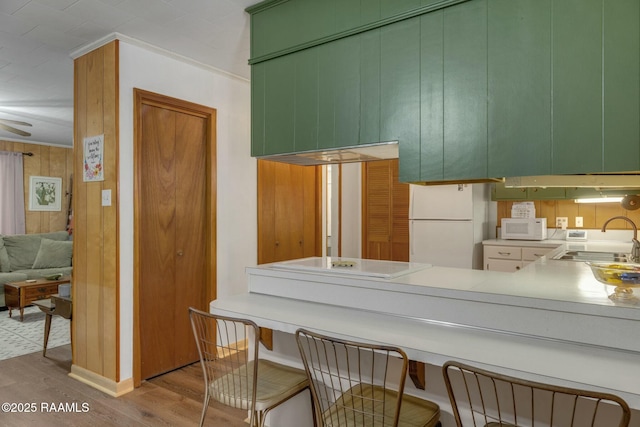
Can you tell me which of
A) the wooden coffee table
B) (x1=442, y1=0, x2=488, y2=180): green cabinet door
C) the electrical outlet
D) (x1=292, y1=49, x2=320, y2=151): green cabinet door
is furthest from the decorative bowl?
the wooden coffee table

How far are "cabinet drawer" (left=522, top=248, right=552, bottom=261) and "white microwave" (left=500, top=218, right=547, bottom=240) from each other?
0.23m

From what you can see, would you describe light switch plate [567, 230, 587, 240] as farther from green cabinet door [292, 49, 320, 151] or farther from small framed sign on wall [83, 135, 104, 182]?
small framed sign on wall [83, 135, 104, 182]

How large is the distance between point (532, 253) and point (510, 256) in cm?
20

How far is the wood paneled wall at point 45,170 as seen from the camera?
6285mm

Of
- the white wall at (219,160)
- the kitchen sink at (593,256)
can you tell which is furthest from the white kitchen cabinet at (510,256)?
the white wall at (219,160)

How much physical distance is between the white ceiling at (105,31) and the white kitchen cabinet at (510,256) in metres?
2.95

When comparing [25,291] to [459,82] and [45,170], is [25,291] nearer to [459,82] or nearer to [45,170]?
[45,170]

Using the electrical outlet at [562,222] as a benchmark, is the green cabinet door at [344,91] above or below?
above

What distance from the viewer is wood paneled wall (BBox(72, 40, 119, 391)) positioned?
2840mm

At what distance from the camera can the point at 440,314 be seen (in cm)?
180

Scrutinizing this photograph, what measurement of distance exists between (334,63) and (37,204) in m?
6.11

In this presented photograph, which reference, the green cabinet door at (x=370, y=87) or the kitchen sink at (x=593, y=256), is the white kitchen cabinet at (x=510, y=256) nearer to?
the kitchen sink at (x=593, y=256)

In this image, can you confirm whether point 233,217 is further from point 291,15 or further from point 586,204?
point 586,204

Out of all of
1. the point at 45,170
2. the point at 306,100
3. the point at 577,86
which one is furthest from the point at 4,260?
the point at 577,86
